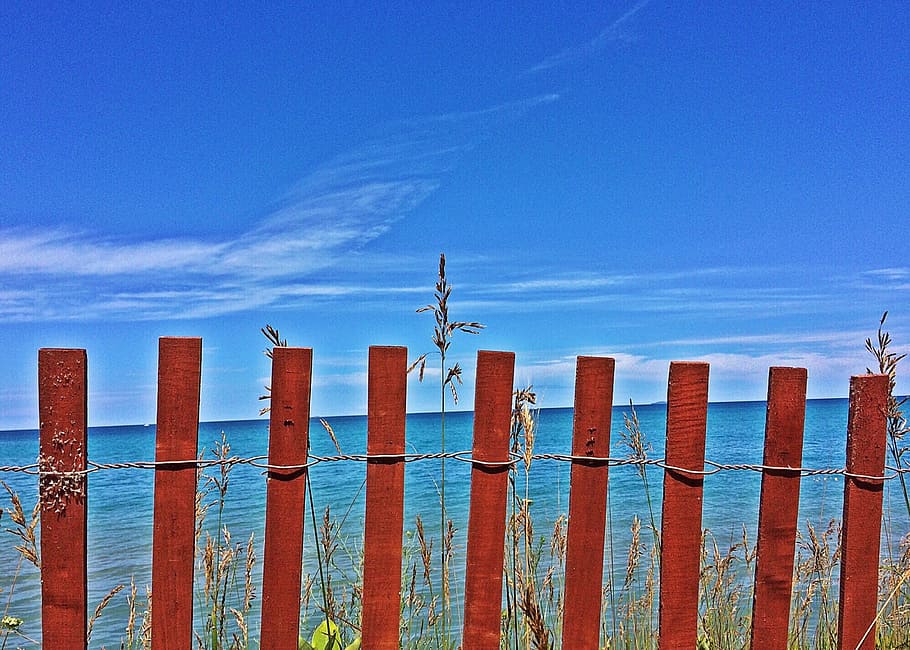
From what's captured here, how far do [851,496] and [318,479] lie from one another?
1334cm

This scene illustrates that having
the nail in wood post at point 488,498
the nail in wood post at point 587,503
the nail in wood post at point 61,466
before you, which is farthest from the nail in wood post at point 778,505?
the nail in wood post at point 61,466

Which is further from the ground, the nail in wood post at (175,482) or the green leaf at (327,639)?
the nail in wood post at (175,482)

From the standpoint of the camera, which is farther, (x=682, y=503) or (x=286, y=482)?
(x=682, y=503)

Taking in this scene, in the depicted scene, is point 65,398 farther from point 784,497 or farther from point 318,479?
point 318,479

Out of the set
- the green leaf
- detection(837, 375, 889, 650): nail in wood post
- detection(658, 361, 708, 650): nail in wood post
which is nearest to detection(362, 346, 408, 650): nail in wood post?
the green leaf

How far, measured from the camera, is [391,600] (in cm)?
243

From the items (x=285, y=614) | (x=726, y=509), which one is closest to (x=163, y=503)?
(x=285, y=614)

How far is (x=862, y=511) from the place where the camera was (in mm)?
2600

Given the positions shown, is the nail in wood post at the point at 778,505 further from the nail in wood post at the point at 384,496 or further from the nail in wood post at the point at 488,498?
the nail in wood post at the point at 384,496

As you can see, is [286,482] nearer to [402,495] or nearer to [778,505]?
[402,495]

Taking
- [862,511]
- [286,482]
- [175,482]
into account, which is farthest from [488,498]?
[862,511]

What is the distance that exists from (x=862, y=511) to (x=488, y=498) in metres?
1.31

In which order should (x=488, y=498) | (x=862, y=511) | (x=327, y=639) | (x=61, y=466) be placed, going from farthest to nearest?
1. (x=327, y=639)
2. (x=862, y=511)
3. (x=488, y=498)
4. (x=61, y=466)

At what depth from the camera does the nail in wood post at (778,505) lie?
98.3 inches
